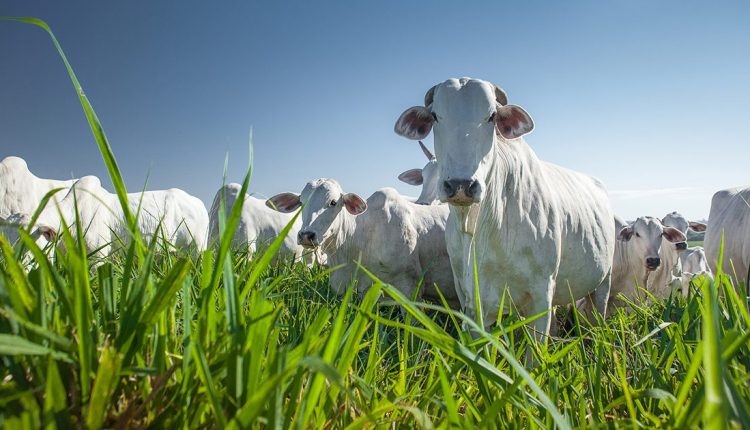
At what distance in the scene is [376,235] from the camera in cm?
528

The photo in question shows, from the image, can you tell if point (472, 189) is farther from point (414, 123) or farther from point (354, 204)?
point (354, 204)

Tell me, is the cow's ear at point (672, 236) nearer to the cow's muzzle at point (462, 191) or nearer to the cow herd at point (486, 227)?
the cow herd at point (486, 227)

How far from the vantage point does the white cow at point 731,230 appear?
538cm

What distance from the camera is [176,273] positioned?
2.34ft

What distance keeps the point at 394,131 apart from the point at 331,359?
286cm

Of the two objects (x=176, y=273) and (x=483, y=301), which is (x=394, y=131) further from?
(x=176, y=273)

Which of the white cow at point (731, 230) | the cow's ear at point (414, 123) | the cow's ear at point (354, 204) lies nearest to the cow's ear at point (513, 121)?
the cow's ear at point (414, 123)

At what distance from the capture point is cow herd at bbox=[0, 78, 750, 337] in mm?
2895

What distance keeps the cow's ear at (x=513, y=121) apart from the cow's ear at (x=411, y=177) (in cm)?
302

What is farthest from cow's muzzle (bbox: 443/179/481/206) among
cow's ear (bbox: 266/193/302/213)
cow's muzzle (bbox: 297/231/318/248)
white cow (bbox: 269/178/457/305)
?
cow's ear (bbox: 266/193/302/213)

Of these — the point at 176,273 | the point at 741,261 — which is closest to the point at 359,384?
the point at 176,273

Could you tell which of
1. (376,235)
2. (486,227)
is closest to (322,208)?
(376,235)

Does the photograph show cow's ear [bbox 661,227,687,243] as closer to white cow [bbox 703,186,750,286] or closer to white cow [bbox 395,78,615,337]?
white cow [bbox 703,186,750,286]

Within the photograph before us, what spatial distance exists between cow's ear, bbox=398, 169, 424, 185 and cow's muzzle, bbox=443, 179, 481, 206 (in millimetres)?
3606
